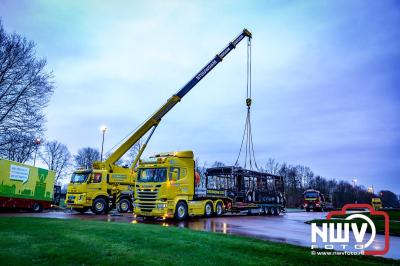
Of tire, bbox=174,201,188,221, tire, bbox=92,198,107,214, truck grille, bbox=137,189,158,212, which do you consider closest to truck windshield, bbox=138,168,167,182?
truck grille, bbox=137,189,158,212

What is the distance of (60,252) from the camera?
7.30 m

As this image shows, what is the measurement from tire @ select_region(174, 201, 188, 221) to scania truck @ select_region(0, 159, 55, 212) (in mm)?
12538

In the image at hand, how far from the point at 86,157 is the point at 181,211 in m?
66.9

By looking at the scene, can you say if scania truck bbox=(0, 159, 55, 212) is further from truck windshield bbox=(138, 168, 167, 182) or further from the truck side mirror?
the truck side mirror

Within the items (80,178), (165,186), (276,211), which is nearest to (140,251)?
(165,186)

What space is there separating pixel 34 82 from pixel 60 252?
19.9 meters

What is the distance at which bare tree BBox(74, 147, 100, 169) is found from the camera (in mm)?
80438

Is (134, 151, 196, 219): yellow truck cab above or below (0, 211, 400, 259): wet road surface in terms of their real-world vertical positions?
above

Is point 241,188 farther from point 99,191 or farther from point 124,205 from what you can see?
point 99,191

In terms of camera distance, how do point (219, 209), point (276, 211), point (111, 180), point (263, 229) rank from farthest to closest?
point (276, 211)
point (111, 180)
point (219, 209)
point (263, 229)

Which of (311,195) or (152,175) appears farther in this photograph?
(311,195)

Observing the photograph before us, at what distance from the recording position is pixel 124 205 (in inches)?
1038

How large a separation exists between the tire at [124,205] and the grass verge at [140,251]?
15940mm

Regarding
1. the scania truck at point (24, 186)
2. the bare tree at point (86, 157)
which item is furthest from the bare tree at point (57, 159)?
the scania truck at point (24, 186)
